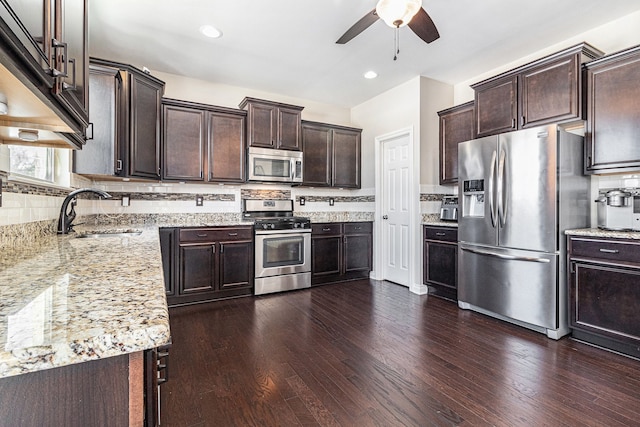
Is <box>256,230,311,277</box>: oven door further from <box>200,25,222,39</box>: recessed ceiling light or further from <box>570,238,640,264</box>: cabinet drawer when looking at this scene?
<box>570,238,640,264</box>: cabinet drawer

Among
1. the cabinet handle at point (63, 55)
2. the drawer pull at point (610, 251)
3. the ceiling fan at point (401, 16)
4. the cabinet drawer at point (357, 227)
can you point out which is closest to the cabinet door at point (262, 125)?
the cabinet drawer at point (357, 227)

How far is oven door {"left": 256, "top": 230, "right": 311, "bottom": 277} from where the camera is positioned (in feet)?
12.8

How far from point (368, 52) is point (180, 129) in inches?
92.2

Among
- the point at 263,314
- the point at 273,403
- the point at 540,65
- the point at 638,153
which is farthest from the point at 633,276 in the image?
the point at 263,314

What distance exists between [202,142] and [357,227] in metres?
2.43

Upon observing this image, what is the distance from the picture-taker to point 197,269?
357 cm

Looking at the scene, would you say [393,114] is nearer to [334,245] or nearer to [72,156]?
[334,245]

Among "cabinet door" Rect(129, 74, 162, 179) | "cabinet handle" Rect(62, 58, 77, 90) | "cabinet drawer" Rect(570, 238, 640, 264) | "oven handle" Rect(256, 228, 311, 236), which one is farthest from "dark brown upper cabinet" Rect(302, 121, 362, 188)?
"cabinet handle" Rect(62, 58, 77, 90)

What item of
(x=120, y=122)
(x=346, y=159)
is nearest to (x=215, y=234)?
(x=120, y=122)

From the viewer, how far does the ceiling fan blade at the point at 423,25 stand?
7.37ft

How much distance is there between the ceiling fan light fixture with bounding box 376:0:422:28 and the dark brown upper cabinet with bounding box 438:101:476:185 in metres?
2.02

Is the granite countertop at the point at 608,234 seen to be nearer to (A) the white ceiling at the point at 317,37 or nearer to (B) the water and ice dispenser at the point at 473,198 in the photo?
(B) the water and ice dispenser at the point at 473,198

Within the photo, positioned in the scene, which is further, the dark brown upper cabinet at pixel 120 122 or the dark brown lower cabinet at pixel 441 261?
the dark brown lower cabinet at pixel 441 261

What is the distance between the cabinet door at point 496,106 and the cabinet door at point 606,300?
1.51m
